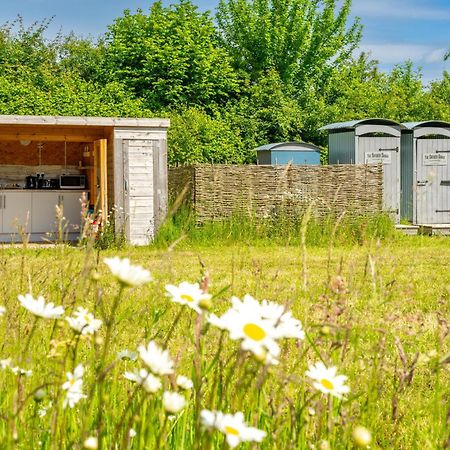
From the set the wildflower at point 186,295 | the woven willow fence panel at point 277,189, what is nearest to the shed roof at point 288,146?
the woven willow fence panel at point 277,189

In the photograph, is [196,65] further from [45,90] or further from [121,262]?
[121,262]

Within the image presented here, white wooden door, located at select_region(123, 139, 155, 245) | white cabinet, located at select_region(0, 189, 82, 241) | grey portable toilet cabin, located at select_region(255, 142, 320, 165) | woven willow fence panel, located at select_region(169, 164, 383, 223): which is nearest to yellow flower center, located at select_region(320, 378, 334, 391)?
woven willow fence panel, located at select_region(169, 164, 383, 223)

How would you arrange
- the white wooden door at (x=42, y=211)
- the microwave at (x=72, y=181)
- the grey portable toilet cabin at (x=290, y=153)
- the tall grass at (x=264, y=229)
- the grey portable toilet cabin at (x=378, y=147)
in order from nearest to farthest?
1. the tall grass at (x=264, y=229)
2. the white wooden door at (x=42, y=211)
3. the grey portable toilet cabin at (x=378, y=147)
4. the microwave at (x=72, y=181)
5. the grey portable toilet cabin at (x=290, y=153)

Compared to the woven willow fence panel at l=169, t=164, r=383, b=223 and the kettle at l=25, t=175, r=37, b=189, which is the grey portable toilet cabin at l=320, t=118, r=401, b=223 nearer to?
the woven willow fence panel at l=169, t=164, r=383, b=223

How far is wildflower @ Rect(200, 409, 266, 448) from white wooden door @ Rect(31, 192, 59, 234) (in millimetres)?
14910

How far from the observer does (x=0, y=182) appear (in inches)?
643

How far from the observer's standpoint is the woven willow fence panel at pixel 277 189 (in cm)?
1374

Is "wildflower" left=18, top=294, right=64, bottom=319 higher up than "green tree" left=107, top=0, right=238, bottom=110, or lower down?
lower down

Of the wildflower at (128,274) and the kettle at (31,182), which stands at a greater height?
the kettle at (31,182)

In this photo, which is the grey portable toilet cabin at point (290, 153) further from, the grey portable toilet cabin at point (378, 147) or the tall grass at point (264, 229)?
the tall grass at point (264, 229)

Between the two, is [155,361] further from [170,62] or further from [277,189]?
[170,62]

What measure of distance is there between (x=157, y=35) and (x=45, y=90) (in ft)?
12.9

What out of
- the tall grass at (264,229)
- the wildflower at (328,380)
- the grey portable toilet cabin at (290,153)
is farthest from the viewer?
the grey portable toilet cabin at (290,153)

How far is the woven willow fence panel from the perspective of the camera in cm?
1374
